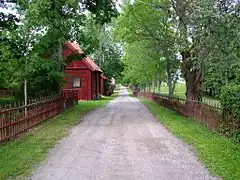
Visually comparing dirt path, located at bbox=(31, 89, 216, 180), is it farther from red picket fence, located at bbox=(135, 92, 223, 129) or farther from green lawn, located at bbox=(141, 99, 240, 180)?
red picket fence, located at bbox=(135, 92, 223, 129)

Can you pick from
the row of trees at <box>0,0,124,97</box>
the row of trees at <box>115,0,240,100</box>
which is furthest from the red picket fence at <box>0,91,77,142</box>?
the row of trees at <box>115,0,240,100</box>

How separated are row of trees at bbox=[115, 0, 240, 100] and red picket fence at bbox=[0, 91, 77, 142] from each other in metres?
7.40

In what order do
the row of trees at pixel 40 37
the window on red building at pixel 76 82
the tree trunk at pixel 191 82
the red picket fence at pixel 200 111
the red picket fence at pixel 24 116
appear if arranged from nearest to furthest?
the red picket fence at pixel 24 116, the red picket fence at pixel 200 111, the row of trees at pixel 40 37, the tree trunk at pixel 191 82, the window on red building at pixel 76 82

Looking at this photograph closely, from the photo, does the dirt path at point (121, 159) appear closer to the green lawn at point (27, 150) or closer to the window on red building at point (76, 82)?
the green lawn at point (27, 150)

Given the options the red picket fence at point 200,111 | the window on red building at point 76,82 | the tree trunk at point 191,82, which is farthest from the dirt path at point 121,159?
the window on red building at point 76,82

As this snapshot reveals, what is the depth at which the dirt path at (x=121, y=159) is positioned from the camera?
7980 millimetres

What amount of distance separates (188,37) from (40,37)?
739 centimetres

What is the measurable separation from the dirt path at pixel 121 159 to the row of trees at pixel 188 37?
419 centimetres

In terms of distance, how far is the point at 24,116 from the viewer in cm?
1485

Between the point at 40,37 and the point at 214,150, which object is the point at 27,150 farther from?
the point at 40,37

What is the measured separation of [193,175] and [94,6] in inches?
787

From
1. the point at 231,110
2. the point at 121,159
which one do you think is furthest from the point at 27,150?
the point at 231,110

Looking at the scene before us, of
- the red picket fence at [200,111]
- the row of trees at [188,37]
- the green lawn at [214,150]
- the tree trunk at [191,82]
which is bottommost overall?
the green lawn at [214,150]

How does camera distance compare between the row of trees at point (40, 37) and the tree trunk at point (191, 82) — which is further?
the tree trunk at point (191, 82)
